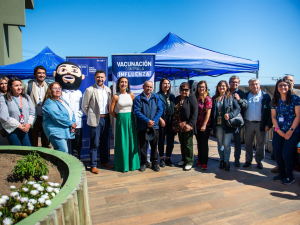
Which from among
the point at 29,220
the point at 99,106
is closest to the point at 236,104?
the point at 99,106

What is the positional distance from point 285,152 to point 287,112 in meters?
0.66

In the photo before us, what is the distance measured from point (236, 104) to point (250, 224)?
2261 millimetres

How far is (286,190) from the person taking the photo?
335cm

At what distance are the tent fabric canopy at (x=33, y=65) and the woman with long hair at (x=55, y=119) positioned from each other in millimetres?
5784

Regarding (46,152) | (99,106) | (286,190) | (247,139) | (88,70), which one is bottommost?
(286,190)

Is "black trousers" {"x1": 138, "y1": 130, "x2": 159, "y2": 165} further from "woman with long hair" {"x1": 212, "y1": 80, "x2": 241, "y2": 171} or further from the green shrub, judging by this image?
the green shrub

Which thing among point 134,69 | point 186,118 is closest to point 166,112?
point 186,118

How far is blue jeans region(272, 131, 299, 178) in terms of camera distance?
3.47 metres

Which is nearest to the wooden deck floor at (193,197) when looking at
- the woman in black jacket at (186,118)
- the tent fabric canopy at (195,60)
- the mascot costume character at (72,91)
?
the woman in black jacket at (186,118)

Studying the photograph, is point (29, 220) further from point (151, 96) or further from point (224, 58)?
point (224, 58)

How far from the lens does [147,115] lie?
13.4ft

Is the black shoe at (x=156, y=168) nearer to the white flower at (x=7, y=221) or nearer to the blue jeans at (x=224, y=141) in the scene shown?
the blue jeans at (x=224, y=141)

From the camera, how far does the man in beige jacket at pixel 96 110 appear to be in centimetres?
408

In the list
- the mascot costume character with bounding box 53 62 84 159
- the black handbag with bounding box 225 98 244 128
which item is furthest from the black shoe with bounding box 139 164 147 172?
the black handbag with bounding box 225 98 244 128
